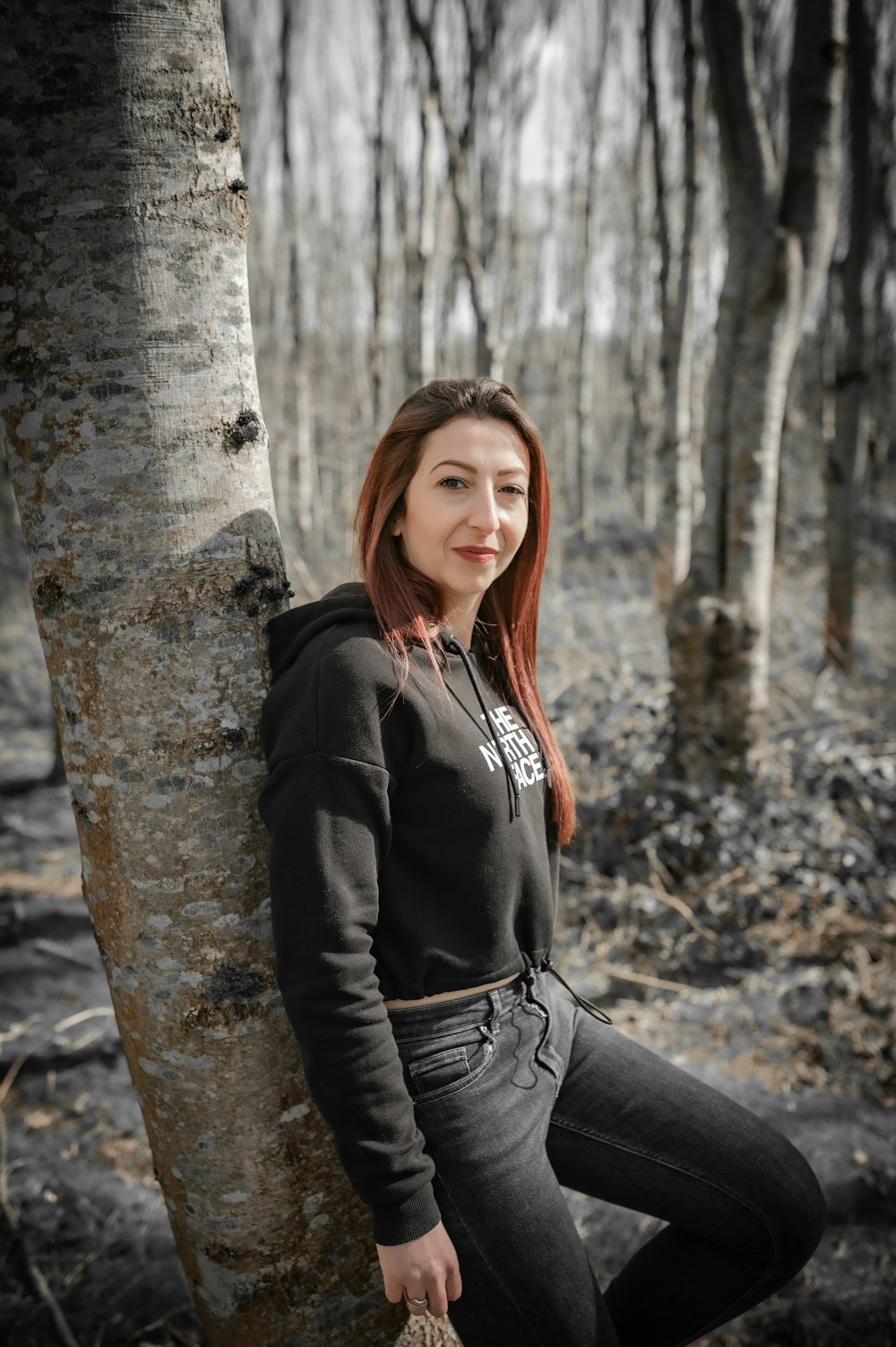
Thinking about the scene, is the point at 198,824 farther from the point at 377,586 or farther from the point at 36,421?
the point at 36,421

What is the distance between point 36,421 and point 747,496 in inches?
144

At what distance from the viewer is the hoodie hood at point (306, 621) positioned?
1329 millimetres

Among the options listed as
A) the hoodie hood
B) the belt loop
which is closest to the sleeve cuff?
the belt loop

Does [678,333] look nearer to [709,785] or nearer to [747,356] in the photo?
[747,356]

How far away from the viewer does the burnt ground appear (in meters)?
2.12

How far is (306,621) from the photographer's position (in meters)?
1.38

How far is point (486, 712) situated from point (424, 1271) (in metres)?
0.89

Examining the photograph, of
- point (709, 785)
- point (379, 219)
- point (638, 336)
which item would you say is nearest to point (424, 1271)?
point (709, 785)

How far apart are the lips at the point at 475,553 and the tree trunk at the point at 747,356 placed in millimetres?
2890

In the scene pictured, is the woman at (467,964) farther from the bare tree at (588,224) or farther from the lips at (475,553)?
the bare tree at (588,224)

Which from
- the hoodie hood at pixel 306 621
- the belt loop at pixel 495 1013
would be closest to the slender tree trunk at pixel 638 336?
the hoodie hood at pixel 306 621

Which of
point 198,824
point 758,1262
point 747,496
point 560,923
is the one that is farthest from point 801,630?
point 198,824

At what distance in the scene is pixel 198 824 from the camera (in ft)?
4.26

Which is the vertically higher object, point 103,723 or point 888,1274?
point 103,723
